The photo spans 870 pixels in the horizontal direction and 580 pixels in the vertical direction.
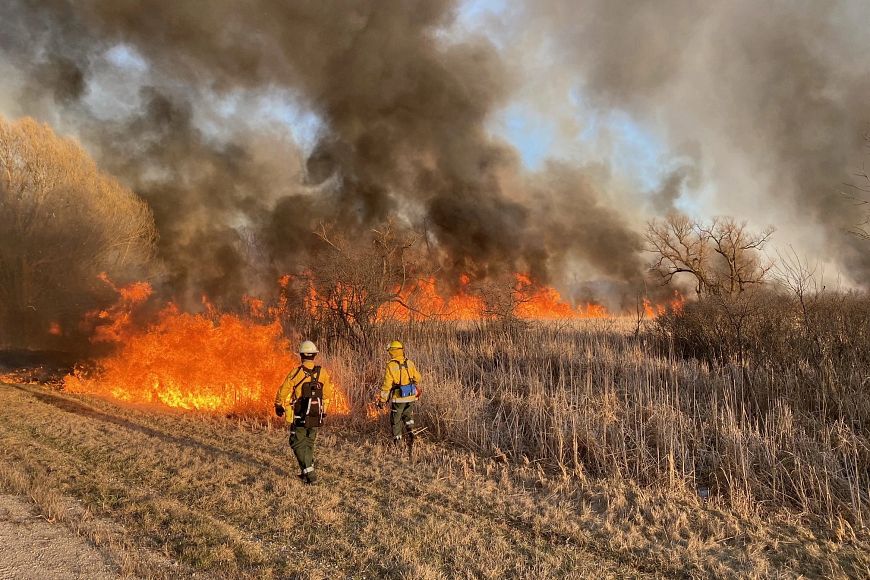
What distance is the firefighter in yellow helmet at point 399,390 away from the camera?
8195mm

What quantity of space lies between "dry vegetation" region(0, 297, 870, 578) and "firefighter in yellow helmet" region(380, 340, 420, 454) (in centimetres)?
56

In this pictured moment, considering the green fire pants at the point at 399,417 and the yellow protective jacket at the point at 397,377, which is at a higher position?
the yellow protective jacket at the point at 397,377

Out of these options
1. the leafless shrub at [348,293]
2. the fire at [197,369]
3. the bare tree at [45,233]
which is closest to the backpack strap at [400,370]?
the fire at [197,369]

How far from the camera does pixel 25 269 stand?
24.4 meters

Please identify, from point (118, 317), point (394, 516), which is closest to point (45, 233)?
point (118, 317)

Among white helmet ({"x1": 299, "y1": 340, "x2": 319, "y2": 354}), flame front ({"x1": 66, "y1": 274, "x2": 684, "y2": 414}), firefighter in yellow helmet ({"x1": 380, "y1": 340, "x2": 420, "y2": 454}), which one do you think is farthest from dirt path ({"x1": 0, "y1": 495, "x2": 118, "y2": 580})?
flame front ({"x1": 66, "y1": 274, "x2": 684, "y2": 414})

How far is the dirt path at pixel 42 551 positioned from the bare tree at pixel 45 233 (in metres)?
22.0

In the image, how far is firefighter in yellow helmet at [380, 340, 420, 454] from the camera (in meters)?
8.20

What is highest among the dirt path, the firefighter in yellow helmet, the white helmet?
the white helmet

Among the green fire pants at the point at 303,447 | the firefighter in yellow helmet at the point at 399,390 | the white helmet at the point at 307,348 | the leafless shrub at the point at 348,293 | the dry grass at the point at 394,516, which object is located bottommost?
the dry grass at the point at 394,516

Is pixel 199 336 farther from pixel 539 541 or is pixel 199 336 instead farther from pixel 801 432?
pixel 801 432

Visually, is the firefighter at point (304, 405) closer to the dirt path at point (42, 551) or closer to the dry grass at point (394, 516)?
the dry grass at point (394, 516)

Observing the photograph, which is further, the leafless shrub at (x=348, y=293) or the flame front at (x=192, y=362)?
the leafless shrub at (x=348, y=293)

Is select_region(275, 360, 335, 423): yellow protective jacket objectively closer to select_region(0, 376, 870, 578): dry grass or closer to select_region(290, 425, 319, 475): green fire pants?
select_region(290, 425, 319, 475): green fire pants
